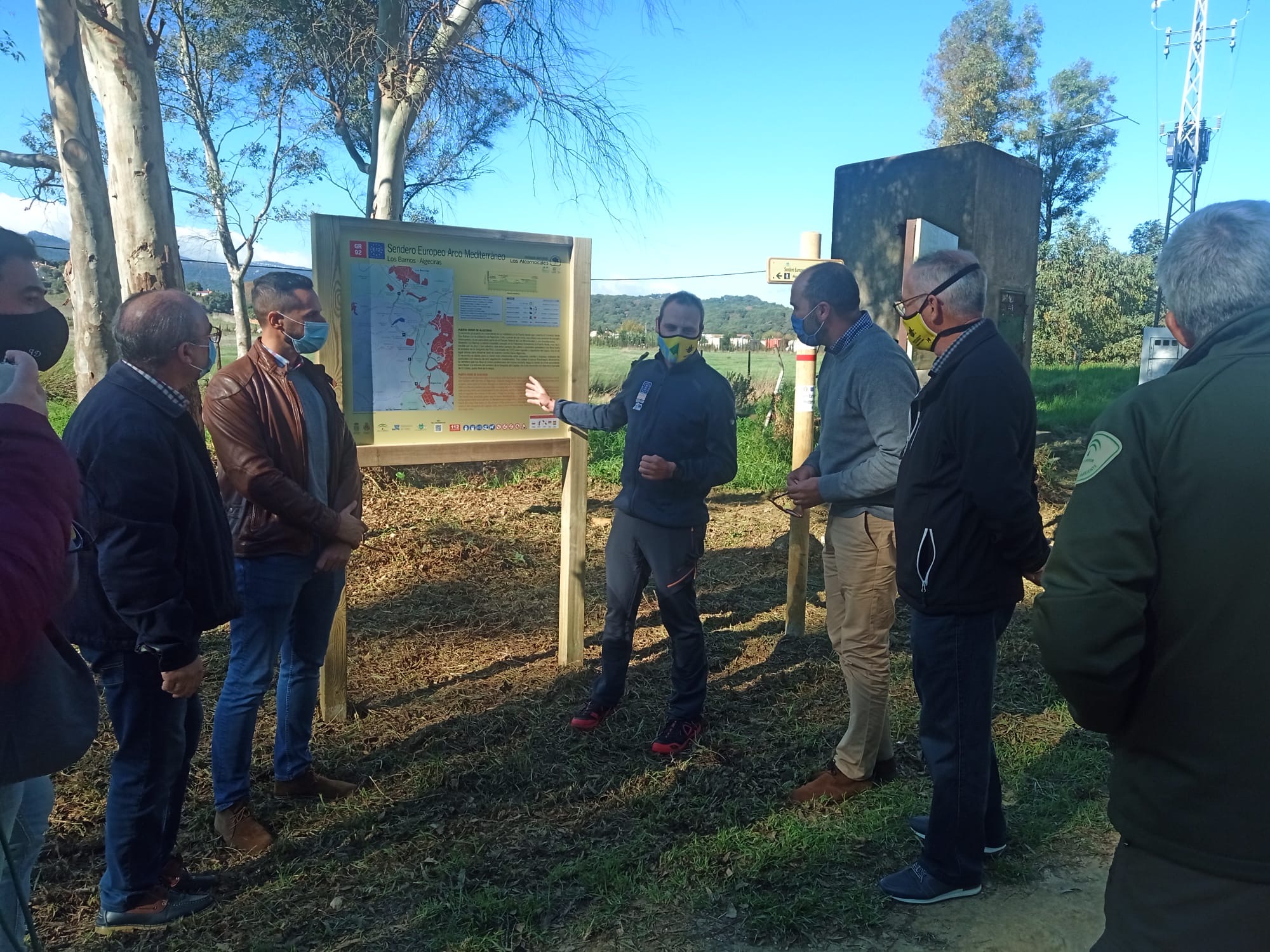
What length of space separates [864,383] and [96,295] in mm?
5410

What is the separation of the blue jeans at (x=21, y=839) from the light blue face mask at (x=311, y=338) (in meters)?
1.84

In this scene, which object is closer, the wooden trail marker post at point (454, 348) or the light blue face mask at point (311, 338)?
the light blue face mask at point (311, 338)

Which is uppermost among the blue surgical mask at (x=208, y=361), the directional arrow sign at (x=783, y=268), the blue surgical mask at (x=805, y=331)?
the directional arrow sign at (x=783, y=268)

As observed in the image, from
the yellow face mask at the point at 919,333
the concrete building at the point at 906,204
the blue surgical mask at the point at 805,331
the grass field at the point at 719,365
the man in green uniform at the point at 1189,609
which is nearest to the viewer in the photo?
the man in green uniform at the point at 1189,609

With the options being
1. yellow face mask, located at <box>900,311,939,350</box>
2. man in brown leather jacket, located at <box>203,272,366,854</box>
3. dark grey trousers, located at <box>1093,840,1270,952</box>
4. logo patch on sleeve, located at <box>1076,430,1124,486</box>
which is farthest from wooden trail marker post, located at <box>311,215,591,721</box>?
dark grey trousers, located at <box>1093,840,1270,952</box>

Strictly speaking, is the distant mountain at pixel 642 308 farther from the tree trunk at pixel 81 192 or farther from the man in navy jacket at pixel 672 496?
the man in navy jacket at pixel 672 496

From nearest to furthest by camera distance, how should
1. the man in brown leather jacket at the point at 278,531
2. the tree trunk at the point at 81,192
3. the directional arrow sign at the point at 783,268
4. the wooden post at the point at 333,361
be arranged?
the man in brown leather jacket at the point at 278,531, the wooden post at the point at 333,361, the directional arrow sign at the point at 783,268, the tree trunk at the point at 81,192

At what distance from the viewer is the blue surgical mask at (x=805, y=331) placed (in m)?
3.69

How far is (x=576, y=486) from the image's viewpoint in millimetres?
5047

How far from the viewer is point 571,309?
16.1 feet

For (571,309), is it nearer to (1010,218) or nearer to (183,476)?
(183,476)

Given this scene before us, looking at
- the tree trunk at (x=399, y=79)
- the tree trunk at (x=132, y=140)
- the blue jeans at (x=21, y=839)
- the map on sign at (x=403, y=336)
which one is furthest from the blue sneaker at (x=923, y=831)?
the tree trunk at (x=399, y=79)

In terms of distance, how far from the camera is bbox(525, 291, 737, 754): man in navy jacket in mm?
4023

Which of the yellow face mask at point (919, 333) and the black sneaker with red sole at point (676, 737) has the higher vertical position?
the yellow face mask at point (919, 333)
